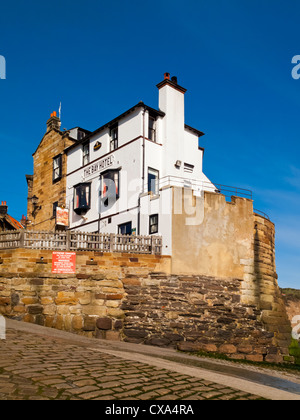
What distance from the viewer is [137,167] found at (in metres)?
22.7

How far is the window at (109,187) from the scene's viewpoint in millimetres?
23906

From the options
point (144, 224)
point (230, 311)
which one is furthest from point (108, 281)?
point (230, 311)

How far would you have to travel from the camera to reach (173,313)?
18.0 meters

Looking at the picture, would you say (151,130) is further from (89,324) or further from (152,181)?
(89,324)

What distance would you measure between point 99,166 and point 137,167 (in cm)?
413

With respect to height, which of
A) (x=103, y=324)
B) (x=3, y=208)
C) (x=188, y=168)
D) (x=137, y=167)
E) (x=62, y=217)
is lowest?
(x=103, y=324)

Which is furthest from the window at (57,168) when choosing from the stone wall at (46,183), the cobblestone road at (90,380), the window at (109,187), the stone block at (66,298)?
the cobblestone road at (90,380)

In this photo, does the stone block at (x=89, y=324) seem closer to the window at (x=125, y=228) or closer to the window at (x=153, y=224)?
the window at (x=153, y=224)

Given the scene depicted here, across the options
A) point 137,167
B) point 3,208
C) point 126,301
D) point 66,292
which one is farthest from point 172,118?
point 3,208

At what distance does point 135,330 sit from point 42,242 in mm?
5460

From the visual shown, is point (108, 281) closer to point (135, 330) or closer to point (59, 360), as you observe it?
point (135, 330)

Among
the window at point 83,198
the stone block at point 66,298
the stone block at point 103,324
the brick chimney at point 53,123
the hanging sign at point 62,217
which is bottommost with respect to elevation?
the stone block at point 103,324

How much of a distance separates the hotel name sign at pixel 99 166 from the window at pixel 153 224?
5.80 metres

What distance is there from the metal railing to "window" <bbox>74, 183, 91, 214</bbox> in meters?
7.15
